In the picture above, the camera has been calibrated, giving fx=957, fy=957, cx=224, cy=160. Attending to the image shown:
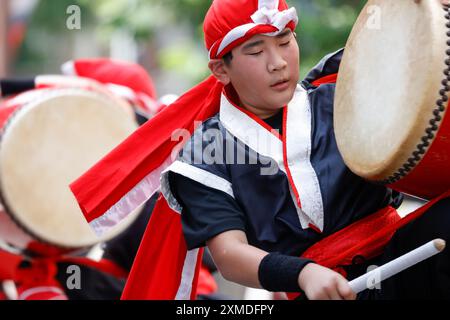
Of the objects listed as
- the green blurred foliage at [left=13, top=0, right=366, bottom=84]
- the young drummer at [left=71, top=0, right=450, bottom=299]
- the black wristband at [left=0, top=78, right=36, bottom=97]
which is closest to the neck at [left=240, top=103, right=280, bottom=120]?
the young drummer at [left=71, top=0, right=450, bottom=299]

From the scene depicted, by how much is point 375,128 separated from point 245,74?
1.16 feet

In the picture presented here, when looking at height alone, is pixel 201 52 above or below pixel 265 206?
below

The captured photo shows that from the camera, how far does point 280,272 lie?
190 centimetres

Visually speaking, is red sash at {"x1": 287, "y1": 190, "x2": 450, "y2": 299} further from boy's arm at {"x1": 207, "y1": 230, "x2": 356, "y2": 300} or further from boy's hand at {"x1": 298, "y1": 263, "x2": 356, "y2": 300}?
boy's hand at {"x1": 298, "y1": 263, "x2": 356, "y2": 300}

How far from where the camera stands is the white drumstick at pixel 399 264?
1.73 metres

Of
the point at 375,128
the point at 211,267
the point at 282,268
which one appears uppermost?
the point at 375,128

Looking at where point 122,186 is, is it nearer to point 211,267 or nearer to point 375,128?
point 375,128

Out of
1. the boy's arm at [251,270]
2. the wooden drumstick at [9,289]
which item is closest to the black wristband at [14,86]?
the wooden drumstick at [9,289]

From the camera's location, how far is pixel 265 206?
216cm

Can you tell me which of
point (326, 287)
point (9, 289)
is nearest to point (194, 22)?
point (9, 289)

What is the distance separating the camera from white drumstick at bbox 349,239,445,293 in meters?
→ 1.73

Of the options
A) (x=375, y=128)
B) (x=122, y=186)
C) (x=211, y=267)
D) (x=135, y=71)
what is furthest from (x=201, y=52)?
(x=375, y=128)

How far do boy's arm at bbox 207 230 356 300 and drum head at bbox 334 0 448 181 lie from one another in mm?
266

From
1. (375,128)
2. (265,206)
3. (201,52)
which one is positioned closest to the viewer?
(375,128)
